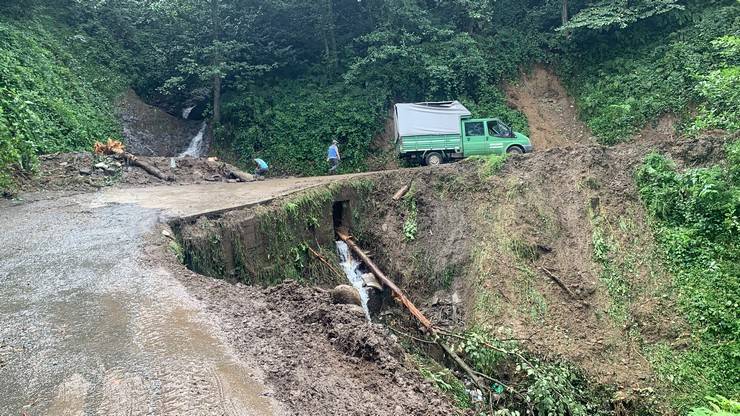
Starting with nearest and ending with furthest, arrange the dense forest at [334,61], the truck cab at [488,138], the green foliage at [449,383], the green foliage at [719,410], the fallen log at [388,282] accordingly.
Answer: the green foliage at [719,410] → the green foliage at [449,383] → the fallen log at [388,282] → the truck cab at [488,138] → the dense forest at [334,61]

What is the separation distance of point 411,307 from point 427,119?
892 cm

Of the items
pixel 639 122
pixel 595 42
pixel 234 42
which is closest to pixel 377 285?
pixel 639 122

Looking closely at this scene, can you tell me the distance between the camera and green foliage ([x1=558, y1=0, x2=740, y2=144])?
17.7 meters

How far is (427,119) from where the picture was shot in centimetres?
1719

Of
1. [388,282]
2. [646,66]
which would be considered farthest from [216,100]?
[646,66]

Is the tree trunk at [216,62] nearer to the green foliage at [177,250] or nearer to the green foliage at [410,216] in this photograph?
the green foliage at [410,216]

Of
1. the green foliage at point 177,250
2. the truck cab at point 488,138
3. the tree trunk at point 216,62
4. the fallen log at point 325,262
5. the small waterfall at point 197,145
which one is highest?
the tree trunk at point 216,62

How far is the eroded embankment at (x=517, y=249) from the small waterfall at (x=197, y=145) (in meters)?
11.2

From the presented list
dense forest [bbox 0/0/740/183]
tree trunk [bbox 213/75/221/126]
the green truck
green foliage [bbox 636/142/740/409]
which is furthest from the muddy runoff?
tree trunk [bbox 213/75/221/126]

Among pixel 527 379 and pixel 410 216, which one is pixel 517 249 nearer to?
pixel 410 216

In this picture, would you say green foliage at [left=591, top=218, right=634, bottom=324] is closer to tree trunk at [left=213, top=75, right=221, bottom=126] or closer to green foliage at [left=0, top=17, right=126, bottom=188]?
green foliage at [left=0, top=17, right=126, bottom=188]

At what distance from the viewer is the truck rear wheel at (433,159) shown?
1680 cm

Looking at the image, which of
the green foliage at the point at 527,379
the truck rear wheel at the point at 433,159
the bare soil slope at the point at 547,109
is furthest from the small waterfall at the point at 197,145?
the green foliage at the point at 527,379

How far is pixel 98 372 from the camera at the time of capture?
4246mm
